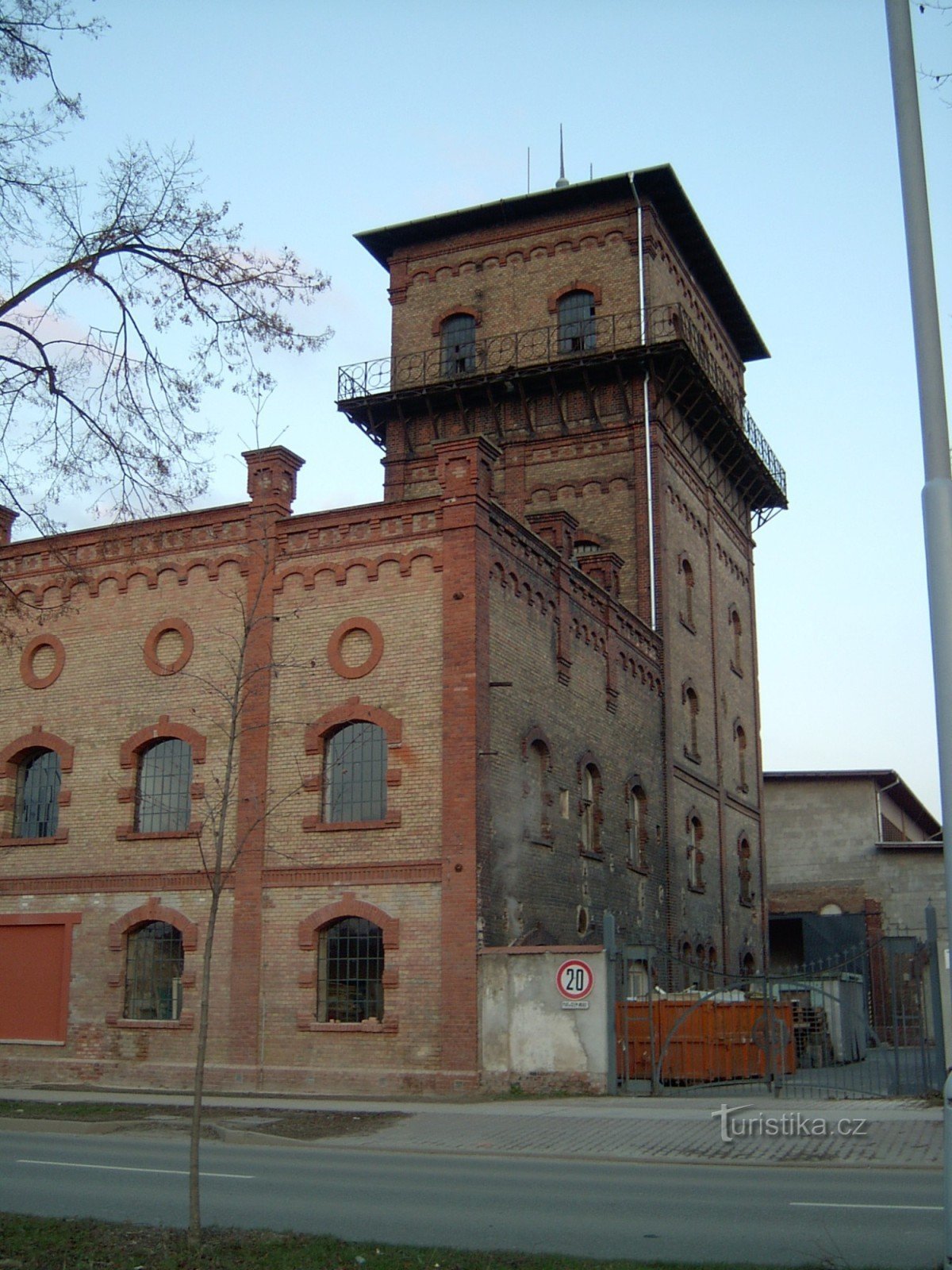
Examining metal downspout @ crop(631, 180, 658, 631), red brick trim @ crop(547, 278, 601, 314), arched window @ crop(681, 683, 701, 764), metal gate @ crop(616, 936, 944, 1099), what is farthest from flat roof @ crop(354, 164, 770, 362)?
metal gate @ crop(616, 936, 944, 1099)

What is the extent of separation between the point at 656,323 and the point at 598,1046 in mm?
19910

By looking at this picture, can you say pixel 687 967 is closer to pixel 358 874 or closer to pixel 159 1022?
pixel 358 874

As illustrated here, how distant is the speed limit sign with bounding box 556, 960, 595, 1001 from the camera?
70.3 feet

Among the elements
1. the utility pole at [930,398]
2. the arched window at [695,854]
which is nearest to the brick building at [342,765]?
the arched window at [695,854]

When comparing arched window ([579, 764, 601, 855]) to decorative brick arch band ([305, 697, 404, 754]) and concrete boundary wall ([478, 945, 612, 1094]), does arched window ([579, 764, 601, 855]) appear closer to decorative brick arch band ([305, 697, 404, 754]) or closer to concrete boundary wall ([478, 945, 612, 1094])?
decorative brick arch band ([305, 697, 404, 754])

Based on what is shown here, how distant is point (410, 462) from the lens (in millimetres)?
35562

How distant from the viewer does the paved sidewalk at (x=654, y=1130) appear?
1480 centimetres

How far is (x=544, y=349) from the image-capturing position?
1391 inches

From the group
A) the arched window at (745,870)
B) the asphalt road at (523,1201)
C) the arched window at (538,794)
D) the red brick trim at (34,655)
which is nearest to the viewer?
the asphalt road at (523,1201)

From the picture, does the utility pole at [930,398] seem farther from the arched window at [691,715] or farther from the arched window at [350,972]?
the arched window at [691,715]

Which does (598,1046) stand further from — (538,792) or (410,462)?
(410,462)

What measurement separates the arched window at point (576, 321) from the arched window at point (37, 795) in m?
16.9

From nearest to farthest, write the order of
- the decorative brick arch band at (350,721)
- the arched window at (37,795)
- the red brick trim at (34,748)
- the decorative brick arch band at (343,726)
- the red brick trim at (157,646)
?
the decorative brick arch band at (343,726) → the decorative brick arch band at (350,721) → the red brick trim at (157,646) → the red brick trim at (34,748) → the arched window at (37,795)

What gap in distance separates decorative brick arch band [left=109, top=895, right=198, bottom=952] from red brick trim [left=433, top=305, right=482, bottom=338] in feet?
60.6
